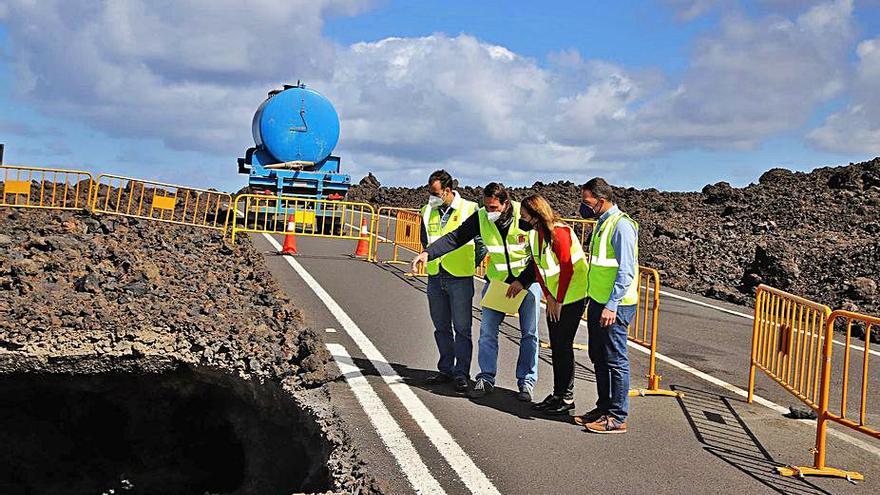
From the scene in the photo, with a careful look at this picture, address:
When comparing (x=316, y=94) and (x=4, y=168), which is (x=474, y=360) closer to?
(x=4, y=168)

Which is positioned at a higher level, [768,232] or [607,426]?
[768,232]

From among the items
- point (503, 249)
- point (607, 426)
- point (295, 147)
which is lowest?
point (607, 426)

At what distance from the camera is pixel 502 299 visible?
7648 millimetres

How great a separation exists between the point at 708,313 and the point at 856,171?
20.3 meters

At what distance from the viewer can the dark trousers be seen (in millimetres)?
7203

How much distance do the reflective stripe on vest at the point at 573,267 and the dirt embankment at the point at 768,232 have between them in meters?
9.15

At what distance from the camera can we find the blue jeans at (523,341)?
7.62m

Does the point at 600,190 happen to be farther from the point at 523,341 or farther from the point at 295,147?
the point at 295,147

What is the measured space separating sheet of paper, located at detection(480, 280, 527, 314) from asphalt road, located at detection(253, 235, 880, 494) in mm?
783

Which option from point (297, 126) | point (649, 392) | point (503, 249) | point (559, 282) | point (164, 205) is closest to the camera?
point (559, 282)

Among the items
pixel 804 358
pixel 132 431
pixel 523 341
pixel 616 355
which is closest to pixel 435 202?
pixel 523 341

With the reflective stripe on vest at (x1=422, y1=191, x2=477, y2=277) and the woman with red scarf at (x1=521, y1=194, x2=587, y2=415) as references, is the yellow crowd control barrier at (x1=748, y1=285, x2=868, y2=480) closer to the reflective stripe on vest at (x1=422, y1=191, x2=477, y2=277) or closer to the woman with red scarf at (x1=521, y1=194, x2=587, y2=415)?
the woman with red scarf at (x1=521, y1=194, x2=587, y2=415)

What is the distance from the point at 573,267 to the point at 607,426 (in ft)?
4.07

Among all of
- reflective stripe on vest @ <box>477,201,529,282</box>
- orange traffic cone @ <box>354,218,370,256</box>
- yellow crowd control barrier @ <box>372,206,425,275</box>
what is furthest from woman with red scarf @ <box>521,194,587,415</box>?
orange traffic cone @ <box>354,218,370,256</box>
